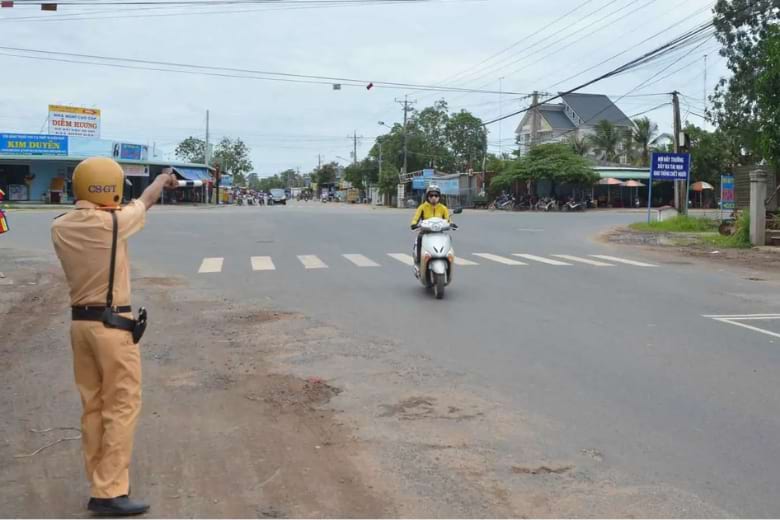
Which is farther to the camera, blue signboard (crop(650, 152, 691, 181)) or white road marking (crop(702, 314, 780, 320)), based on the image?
blue signboard (crop(650, 152, 691, 181))

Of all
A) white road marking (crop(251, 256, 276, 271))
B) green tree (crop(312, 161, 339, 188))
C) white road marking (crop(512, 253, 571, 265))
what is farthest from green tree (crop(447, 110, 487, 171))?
white road marking (crop(251, 256, 276, 271))

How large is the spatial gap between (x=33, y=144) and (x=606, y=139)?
45007 millimetres

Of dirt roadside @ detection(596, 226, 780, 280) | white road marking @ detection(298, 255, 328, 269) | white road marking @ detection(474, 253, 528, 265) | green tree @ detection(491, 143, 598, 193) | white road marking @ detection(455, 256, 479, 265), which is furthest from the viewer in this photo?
green tree @ detection(491, 143, 598, 193)

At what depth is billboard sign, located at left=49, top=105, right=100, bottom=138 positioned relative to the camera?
5634 cm

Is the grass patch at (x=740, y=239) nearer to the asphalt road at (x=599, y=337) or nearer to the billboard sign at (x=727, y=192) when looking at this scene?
the asphalt road at (x=599, y=337)

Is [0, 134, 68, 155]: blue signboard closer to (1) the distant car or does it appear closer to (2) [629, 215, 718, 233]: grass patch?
(1) the distant car

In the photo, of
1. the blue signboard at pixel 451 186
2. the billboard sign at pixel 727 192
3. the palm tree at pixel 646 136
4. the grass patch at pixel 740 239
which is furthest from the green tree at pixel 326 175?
the grass patch at pixel 740 239

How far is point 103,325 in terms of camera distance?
12.4 feet

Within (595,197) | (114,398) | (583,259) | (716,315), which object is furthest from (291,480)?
(595,197)

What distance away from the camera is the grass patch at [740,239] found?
21672mm

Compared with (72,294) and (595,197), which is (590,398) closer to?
(72,294)

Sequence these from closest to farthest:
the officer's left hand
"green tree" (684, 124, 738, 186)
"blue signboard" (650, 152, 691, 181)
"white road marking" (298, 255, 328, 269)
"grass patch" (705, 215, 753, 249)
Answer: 1. the officer's left hand
2. "white road marking" (298, 255, 328, 269)
3. "grass patch" (705, 215, 753, 249)
4. "blue signboard" (650, 152, 691, 181)
5. "green tree" (684, 124, 738, 186)

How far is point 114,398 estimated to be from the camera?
3.81 metres

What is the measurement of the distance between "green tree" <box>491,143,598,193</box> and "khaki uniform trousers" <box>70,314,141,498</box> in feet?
172
